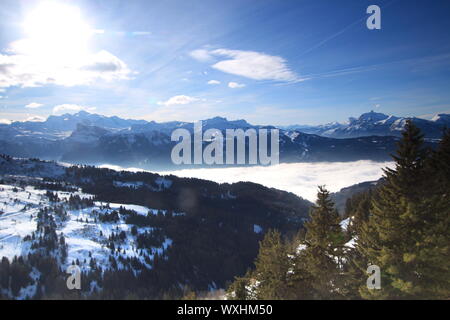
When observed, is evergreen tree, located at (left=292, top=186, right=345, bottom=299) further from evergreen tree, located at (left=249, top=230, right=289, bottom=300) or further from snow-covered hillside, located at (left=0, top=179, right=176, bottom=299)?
snow-covered hillside, located at (left=0, top=179, right=176, bottom=299)

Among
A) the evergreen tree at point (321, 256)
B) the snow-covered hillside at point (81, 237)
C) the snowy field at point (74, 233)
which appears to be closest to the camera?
the evergreen tree at point (321, 256)

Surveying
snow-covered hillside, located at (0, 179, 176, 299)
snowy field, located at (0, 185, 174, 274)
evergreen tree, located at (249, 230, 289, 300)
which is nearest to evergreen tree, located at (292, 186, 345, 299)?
evergreen tree, located at (249, 230, 289, 300)

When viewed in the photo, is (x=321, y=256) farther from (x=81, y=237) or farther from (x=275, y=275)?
(x=81, y=237)

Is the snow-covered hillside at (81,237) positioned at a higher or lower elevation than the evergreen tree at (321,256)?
lower

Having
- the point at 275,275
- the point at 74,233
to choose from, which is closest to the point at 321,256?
the point at 275,275

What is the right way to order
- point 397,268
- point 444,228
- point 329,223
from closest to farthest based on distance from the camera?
point 444,228, point 397,268, point 329,223

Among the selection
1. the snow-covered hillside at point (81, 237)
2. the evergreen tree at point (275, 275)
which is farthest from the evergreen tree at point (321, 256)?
the snow-covered hillside at point (81, 237)

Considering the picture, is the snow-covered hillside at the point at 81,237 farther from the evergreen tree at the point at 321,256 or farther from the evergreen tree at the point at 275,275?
the evergreen tree at the point at 321,256

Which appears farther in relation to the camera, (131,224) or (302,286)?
(131,224)
